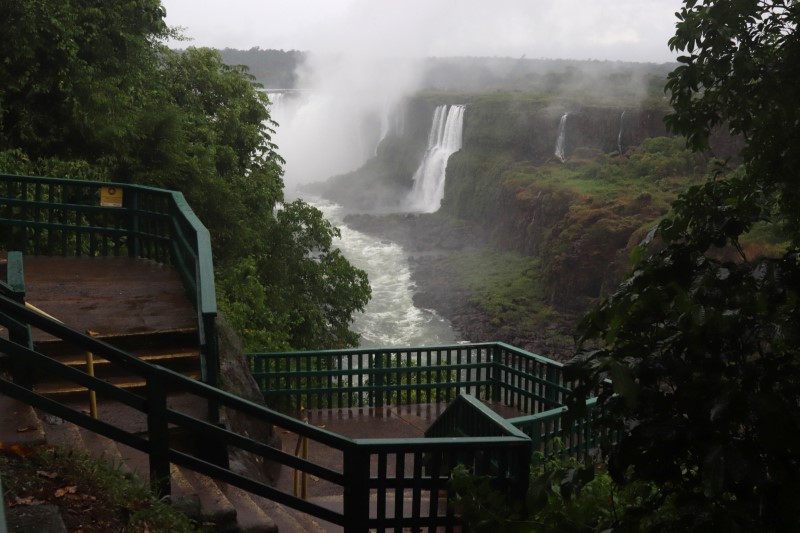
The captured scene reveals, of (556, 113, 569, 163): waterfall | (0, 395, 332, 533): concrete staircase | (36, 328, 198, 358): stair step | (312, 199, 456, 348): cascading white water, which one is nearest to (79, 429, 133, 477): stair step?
(0, 395, 332, 533): concrete staircase

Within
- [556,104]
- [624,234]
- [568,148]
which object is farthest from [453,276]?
[556,104]

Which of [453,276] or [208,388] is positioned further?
[453,276]

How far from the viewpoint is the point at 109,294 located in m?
9.22

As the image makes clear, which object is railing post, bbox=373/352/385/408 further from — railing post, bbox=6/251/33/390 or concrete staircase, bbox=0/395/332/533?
railing post, bbox=6/251/33/390

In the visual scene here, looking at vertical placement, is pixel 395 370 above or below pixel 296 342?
above

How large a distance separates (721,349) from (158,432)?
3.14 metres

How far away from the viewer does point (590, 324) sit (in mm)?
Answer: 3412

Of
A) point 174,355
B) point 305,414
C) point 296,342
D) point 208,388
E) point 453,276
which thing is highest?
point 208,388

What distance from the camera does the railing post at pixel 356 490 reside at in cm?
471

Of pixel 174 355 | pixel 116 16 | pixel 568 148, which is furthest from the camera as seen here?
pixel 568 148

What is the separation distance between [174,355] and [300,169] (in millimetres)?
109463

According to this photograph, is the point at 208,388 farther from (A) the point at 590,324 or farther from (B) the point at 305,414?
(B) the point at 305,414

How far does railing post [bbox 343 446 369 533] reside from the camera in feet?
15.4

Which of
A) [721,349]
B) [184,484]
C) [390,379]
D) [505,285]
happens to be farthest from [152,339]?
[505,285]
